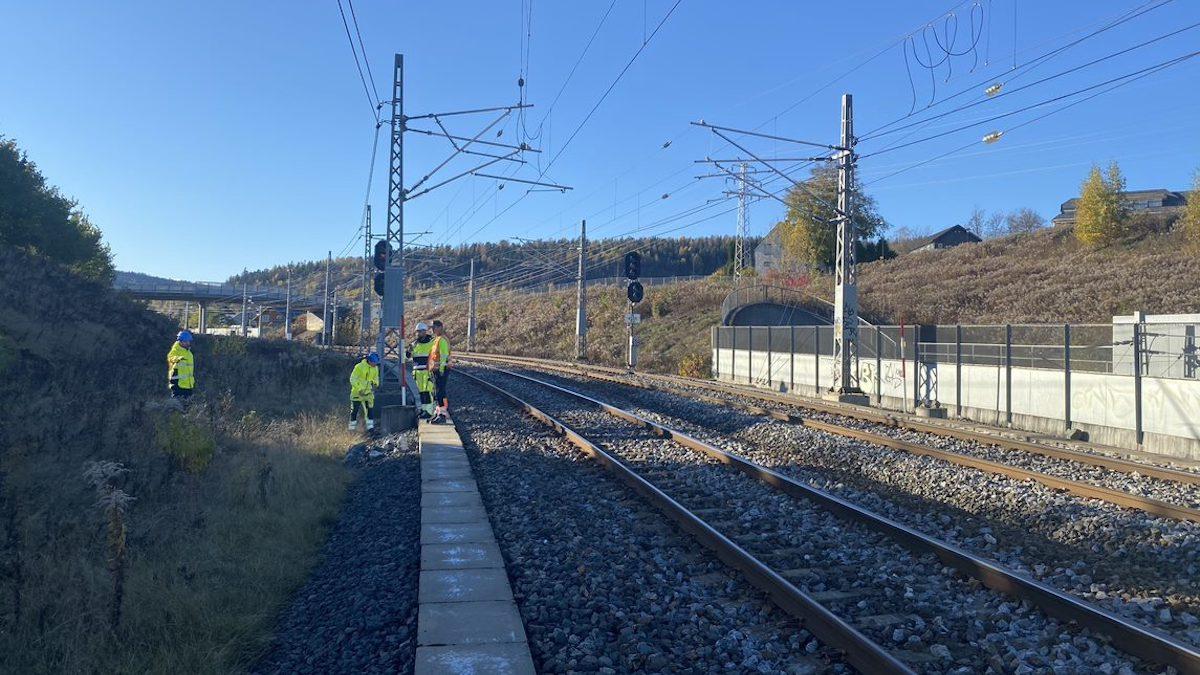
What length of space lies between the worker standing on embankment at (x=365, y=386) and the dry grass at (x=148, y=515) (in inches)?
25.7

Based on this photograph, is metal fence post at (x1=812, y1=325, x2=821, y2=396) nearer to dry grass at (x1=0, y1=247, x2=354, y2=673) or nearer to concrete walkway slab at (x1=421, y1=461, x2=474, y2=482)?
dry grass at (x1=0, y1=247, x2=354, y2=673)

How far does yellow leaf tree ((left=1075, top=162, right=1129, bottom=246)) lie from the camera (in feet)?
184

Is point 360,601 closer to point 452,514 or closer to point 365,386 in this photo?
point 452,514

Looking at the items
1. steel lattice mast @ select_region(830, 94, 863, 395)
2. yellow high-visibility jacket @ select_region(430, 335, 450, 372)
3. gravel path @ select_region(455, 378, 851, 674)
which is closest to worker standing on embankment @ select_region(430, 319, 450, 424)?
yellow high-visibility jacket @ select_region(430, 335, 450, 372)

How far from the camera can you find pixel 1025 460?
13.0 metres

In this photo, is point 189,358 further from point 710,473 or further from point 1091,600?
point 1091,600

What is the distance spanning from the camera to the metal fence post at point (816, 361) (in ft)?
91.9

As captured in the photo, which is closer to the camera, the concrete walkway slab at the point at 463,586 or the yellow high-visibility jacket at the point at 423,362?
the concrete walkway slab at the point at 463,586

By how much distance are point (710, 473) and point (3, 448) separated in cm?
857

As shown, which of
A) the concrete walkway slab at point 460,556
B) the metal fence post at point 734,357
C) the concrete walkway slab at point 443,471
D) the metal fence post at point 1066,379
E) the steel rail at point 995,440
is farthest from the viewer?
the metal fence post at point 734,357

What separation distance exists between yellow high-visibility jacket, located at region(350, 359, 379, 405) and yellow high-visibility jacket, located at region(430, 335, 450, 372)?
136cm

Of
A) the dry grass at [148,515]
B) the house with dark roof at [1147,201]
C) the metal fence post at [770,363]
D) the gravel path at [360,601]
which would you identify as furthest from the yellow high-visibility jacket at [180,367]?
the house with dark roof at [1147,201]

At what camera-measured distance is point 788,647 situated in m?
5.36

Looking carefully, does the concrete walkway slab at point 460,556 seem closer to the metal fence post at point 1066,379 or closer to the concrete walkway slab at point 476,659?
the concrete walkway slab at point 476,659
